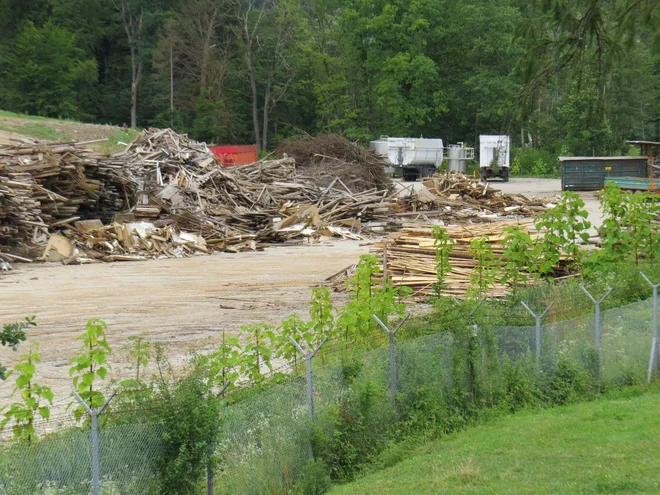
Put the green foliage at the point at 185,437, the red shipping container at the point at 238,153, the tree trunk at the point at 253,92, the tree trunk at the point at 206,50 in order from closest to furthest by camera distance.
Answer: the green foliage at the point at 185,437 < the red shipping container at the point at 238,153 < the tree trunk at the point at 253,92 < the tree trunk at the point at 206,50

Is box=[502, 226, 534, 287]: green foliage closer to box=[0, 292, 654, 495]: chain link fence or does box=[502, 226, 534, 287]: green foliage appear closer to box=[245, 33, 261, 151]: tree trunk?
box=[0, 292, 654, 495]: chain link fence

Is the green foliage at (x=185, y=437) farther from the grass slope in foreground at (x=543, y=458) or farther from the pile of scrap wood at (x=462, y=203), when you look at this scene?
the pile of scrap wood at (x=462, y=203)

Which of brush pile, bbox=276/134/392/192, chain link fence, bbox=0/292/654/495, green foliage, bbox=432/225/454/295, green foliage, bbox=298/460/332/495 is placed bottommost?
green foliage, bbox=298/460/332/495

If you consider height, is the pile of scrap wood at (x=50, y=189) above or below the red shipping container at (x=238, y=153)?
below

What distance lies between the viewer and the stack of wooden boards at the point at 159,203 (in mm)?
24984

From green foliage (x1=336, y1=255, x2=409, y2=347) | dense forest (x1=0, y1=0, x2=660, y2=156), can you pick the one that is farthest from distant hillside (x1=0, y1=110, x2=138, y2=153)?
green foliage (x1=336, y1=255, x2=409, y2=347)

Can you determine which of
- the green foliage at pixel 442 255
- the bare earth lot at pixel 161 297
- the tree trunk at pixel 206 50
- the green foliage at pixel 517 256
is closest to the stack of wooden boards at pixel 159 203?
the bare earth lot at pixel 161 297

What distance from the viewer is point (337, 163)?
39.3 metres

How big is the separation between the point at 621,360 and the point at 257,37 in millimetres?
68532

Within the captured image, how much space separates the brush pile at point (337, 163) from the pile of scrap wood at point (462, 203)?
1878mm

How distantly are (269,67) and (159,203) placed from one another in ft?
165

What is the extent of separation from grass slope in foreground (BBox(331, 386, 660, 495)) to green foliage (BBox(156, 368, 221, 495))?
1.40 metres

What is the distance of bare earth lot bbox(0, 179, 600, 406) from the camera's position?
13.9 metres

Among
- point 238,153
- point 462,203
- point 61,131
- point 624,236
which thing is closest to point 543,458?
point 624,236
